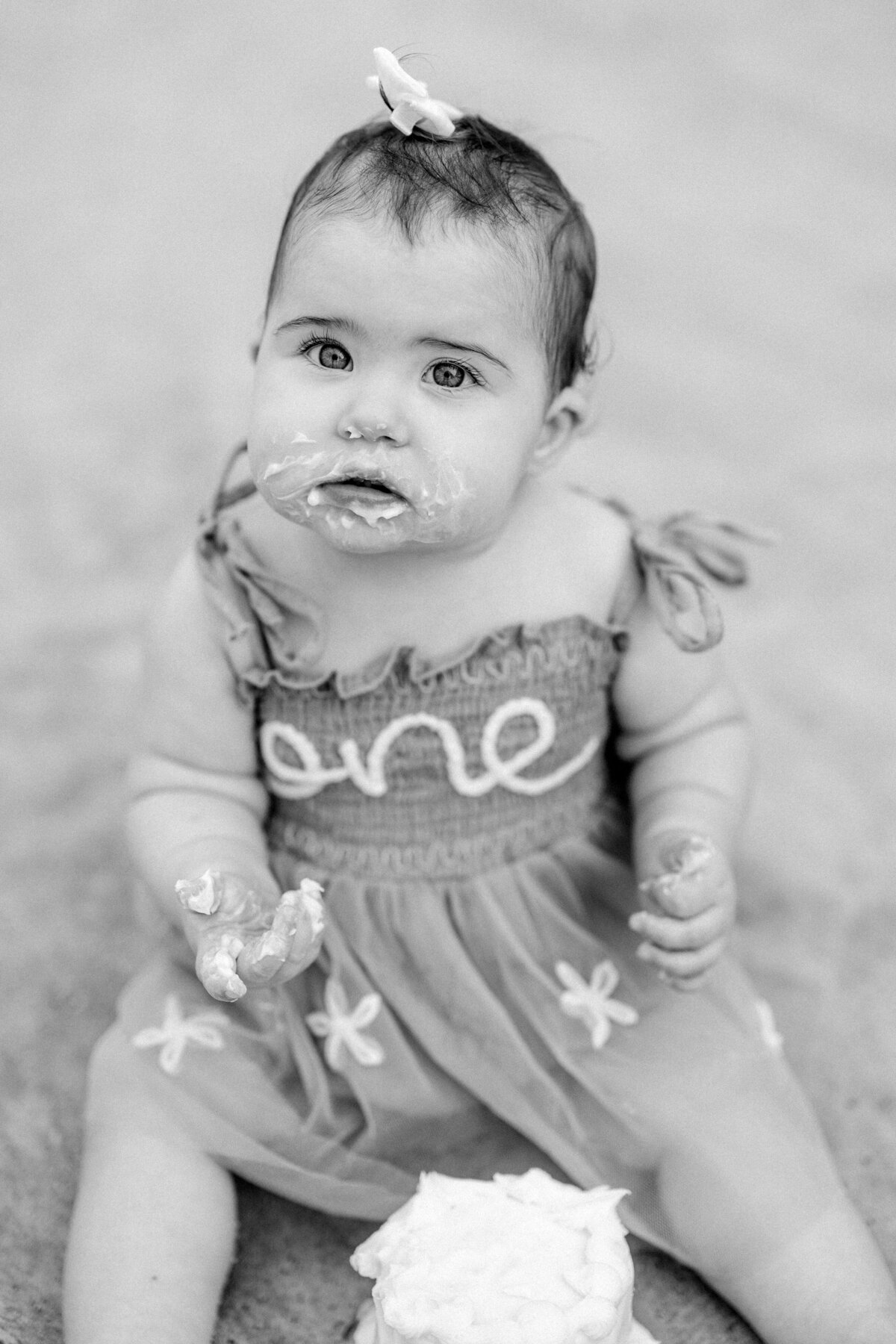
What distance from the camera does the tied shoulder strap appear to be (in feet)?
4.05

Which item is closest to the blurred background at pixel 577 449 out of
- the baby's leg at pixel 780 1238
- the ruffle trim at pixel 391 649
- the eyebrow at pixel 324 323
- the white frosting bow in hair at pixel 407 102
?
the baby's leg at pixel 780 1238

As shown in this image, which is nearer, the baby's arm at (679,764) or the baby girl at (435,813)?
the baby girl at (435,813)

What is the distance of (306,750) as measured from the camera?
1236 mm

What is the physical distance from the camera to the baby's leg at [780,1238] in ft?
3.61

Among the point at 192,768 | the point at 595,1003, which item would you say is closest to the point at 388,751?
the point at 192,768

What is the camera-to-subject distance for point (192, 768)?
127 centimetres

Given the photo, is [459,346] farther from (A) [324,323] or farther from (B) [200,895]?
(B) [200,895]

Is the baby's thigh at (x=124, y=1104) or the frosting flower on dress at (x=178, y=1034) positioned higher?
the frosting flower on dress at (x=178, y=1034)

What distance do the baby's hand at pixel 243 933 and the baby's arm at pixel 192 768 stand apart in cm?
4

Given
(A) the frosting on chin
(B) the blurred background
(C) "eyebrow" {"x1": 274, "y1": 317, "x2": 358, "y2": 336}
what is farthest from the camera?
(B) the blurred background

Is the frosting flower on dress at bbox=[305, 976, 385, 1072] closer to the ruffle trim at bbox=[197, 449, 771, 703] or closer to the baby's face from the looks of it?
the ruffle trim at bbox=[197, 449, 771, 703]

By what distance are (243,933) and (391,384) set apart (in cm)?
38

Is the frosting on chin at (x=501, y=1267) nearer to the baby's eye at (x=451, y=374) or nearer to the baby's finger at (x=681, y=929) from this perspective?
the baby's finger at (x=681, y=929)

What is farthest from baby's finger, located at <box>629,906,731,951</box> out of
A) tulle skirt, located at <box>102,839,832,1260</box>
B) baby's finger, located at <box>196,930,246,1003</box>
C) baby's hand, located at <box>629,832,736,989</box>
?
baby's finger, located at <box>196,930,246,1003</box>
